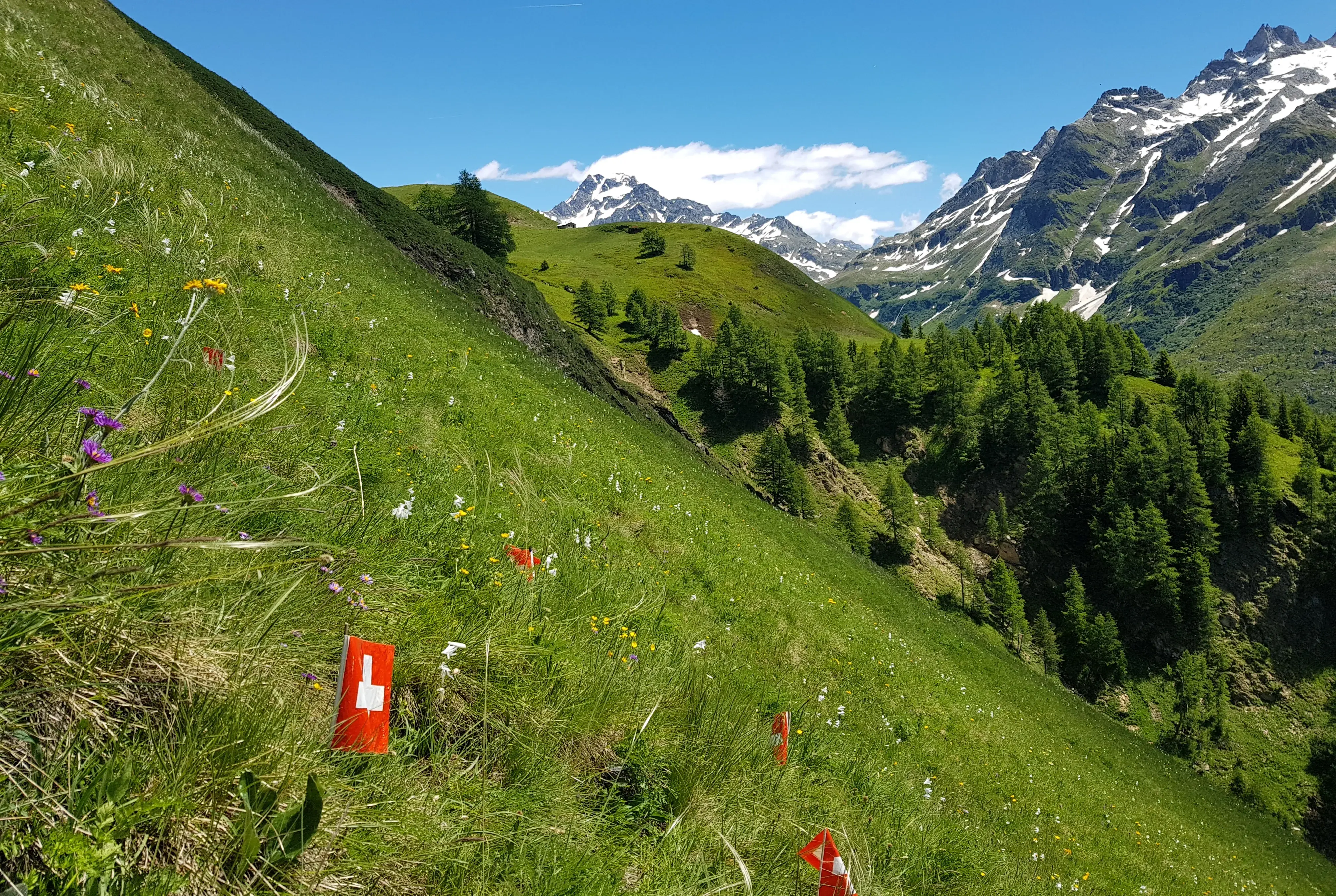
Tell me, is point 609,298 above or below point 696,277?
below

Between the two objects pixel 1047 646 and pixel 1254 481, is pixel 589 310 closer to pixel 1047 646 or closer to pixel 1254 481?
pixel 1047 646

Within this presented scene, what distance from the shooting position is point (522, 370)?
69.1 ft

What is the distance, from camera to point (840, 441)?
320 feet

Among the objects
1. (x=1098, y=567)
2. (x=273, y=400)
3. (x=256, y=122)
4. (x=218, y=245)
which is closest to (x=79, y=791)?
(x=273, y=400)

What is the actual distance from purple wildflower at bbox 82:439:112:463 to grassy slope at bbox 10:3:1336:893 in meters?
0.63

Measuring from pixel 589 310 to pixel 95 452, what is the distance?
109579 millimetres

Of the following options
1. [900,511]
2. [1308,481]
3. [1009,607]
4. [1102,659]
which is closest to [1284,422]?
[1308,481]

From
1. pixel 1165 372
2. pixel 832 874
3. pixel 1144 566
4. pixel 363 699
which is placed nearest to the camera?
pixel 363 699

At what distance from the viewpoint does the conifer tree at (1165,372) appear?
107 metres

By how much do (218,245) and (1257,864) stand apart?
1397 inches

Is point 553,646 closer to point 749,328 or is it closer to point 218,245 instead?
point 218,245

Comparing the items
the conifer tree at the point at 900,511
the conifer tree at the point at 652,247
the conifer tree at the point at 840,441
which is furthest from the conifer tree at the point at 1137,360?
the conifer tree at the point at 652,247

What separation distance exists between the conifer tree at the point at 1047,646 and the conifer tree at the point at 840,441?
34955 mm

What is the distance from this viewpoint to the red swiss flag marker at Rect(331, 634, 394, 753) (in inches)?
100.0
